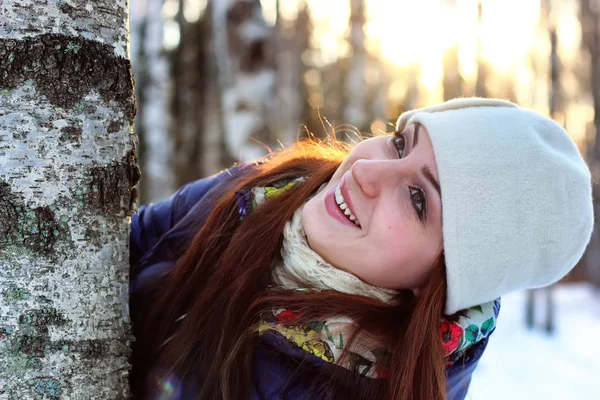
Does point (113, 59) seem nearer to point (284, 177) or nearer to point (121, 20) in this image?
point (121, 20)

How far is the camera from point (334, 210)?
5.05 ft

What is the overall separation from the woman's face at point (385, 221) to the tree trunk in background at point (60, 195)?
2.07 feet

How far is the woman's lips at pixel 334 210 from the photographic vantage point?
1.51m

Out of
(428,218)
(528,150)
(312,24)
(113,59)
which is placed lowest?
(428,218)

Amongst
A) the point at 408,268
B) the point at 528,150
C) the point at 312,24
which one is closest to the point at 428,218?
the point at 408,268

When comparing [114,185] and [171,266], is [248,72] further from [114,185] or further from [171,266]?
[114,185]

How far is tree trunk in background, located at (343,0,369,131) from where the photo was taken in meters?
7.32

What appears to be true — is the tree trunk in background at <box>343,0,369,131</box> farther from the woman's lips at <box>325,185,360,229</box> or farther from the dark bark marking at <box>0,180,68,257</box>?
the dark bark marking at <box>0,180,68,257</box>

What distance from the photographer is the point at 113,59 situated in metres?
1.13

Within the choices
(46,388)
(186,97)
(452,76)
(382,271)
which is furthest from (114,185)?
(186,97)

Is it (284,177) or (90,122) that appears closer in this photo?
(90,122)

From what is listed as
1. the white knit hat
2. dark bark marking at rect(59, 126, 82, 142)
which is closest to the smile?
the white knit hat

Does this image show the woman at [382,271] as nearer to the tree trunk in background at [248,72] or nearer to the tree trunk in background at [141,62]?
the tree trunk in background at [248,72]

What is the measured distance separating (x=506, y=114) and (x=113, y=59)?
1.11 meters
